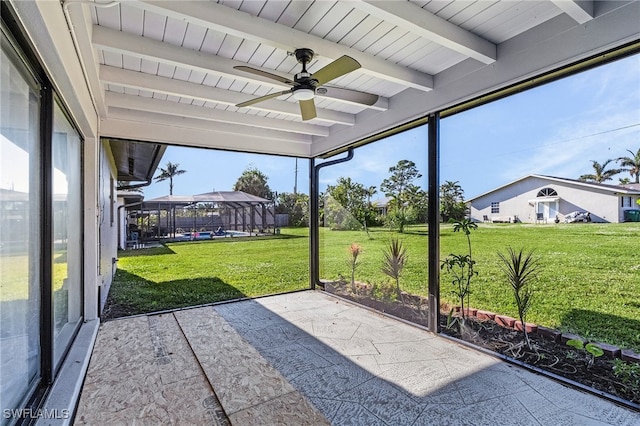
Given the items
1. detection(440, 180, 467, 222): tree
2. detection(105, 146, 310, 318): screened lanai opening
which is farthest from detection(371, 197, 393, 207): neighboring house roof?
detection(105, 146, 310, 318): screened lanai opening

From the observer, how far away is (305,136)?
5.21 metres

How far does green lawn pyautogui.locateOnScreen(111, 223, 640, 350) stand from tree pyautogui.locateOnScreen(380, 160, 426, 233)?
7.1 inches

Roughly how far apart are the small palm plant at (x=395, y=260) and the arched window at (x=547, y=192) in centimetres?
167

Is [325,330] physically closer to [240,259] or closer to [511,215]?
[511,215]

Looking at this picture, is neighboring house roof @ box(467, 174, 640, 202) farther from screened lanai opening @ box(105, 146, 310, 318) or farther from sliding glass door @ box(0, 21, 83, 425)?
screened lanai opening @ box(105, 146, 310, 318)

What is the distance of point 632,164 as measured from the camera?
227 cm

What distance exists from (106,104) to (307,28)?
2.43 m

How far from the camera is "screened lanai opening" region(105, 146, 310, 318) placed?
6.32 metres

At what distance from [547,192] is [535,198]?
0.11m

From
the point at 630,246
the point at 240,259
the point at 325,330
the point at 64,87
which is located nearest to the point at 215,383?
the point at 325,330

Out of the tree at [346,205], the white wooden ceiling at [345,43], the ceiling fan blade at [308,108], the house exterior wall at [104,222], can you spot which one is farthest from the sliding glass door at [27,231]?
the tree at [346,205]

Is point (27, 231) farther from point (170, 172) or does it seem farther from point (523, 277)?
point (170, 172)

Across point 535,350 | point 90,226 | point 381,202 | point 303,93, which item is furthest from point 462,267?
point 90,226

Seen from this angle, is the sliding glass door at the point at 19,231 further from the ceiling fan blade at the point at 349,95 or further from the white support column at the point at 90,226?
the ceiling fan blade at the point at 349,95
